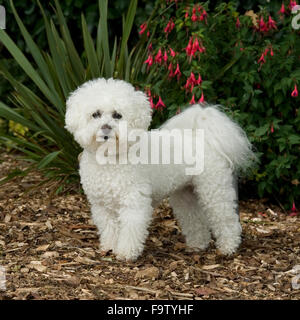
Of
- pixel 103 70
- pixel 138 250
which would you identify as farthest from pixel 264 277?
pixel 103 70

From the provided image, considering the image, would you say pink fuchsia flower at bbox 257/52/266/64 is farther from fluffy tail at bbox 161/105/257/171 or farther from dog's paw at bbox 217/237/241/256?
dog's paw at bbox 217/237/241/256

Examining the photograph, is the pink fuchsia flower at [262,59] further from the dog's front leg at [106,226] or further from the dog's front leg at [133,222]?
the dog's front leg at [106,226]

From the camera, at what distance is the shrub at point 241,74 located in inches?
169

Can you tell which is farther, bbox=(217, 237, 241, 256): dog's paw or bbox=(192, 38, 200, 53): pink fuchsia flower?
bbox=(192, 38, 200, 53): pink fuchsia flower

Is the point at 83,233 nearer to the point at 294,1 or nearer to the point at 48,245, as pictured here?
the point at 48,245

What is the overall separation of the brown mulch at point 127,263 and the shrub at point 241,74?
575mm

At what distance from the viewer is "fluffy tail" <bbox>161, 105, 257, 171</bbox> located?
142 inches

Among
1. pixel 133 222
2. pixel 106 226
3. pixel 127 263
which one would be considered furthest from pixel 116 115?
pixel 127 263

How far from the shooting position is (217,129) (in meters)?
3.61
